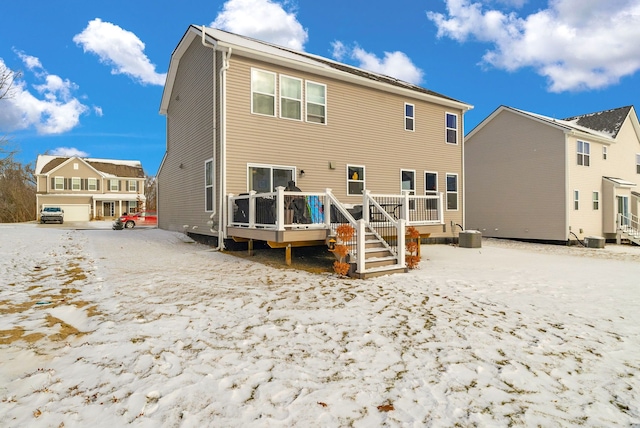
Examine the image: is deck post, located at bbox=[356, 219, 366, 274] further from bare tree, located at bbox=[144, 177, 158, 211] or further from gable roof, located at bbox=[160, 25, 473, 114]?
bare tree, located at bbox=[144, 177, 158, 211]

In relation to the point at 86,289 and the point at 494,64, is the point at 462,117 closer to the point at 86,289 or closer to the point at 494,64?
the point at 494,64

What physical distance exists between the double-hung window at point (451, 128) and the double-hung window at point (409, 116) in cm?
206

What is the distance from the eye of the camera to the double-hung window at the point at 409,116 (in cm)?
1394

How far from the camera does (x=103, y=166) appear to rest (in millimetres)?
38688

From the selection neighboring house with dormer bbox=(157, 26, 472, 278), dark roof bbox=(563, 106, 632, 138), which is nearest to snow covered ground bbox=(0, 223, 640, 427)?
neighboring house with dormer bbox=(157, 26, 472, 278)

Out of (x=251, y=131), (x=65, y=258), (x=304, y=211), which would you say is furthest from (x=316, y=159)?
(x=65, y=258)

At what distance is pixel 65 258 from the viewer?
→ 28.4 feet

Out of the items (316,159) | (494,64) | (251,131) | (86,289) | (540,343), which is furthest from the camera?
(494,64)

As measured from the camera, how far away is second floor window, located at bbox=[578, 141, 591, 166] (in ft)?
60.5

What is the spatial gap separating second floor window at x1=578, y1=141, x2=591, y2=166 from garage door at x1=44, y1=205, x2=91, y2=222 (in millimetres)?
41282

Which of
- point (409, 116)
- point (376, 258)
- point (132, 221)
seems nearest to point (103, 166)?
point (132, 221)

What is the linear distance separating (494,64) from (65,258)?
2644cm

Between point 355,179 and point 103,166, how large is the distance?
36673 mm

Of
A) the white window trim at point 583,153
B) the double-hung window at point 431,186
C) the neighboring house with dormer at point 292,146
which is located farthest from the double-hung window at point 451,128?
the white window trim at point 583,153
